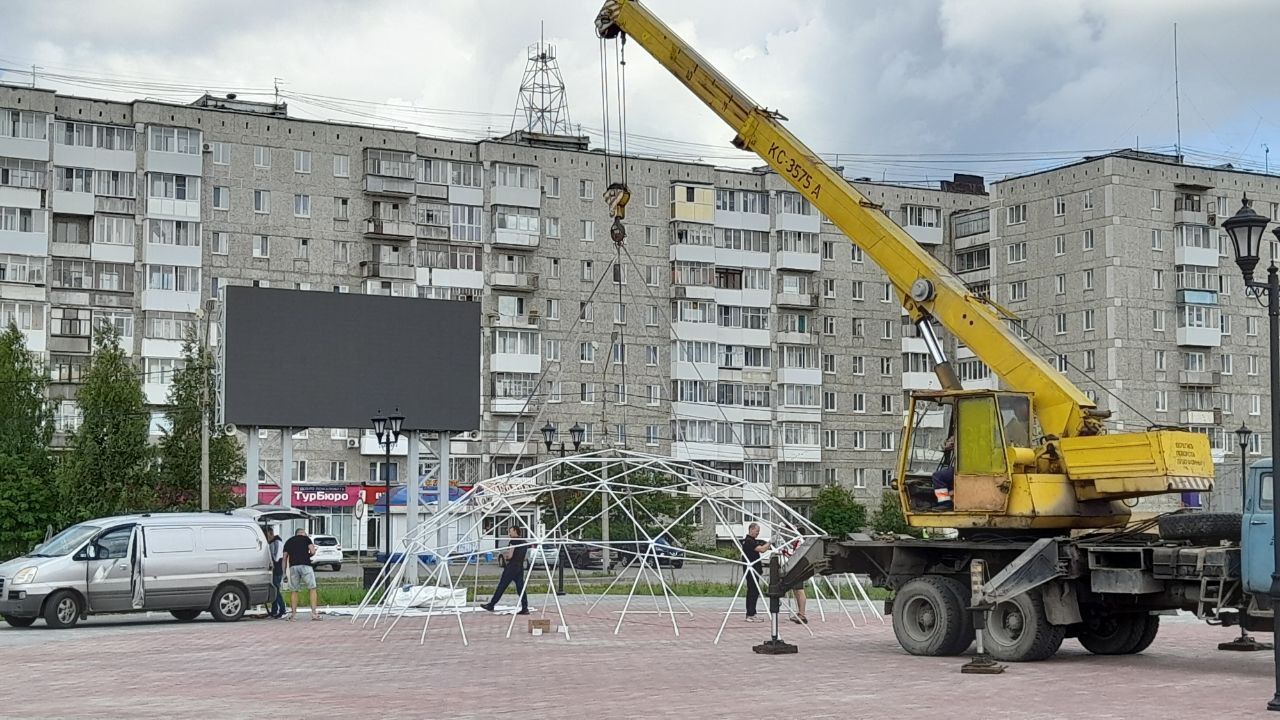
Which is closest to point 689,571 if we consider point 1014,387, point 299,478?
point 299,478

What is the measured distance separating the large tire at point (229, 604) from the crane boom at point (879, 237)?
40.1 ft

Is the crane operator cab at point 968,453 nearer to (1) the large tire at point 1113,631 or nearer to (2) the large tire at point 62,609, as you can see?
(1) the large tire at point 1113,631

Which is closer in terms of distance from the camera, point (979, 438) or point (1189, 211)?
point (979, 438)

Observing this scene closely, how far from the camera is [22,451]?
6169 centimetres

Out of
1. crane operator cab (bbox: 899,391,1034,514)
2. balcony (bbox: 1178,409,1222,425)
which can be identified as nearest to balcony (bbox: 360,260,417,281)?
balcony (bbox: 1178,409,1222,425)

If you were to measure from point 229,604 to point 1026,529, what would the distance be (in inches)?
596

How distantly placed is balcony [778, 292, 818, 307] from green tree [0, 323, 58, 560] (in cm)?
3774

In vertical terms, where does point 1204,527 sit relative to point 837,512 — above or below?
above

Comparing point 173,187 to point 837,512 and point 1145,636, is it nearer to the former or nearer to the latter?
point 837,512

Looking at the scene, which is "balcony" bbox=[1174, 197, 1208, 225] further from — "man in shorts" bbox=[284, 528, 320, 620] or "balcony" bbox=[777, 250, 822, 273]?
"man in shorts" bbox=[284, 528, 320, 620]

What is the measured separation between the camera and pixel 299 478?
3036 inches

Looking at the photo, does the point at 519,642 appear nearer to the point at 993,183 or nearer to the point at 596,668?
the point at 596,668

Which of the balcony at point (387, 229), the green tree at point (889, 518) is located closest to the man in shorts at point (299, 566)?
the balcony at point (387, 229)

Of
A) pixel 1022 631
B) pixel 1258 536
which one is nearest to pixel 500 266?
pixel 1022 631
